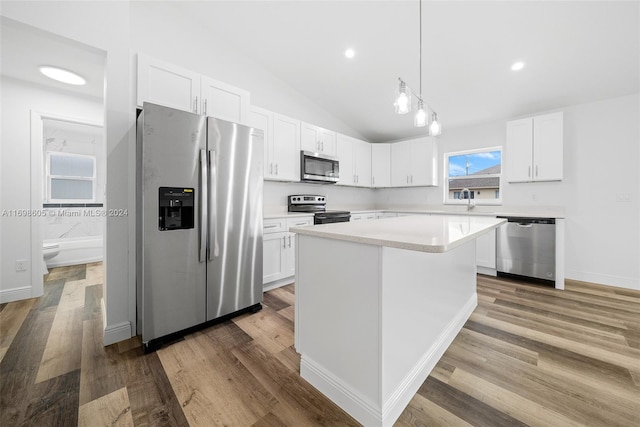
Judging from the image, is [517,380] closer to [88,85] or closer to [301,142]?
[301,142]

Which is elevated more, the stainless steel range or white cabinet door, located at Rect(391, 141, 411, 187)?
white cabinet door, located at Rect(391, 141, 411, 187)

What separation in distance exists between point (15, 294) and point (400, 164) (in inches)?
225

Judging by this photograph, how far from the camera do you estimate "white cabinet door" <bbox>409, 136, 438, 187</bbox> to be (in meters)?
4.54

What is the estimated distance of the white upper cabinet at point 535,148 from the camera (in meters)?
3.39

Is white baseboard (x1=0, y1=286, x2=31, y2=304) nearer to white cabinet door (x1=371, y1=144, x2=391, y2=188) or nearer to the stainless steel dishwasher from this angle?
white cabinet door (x1=371, y1=144, x2=391, y2=188)

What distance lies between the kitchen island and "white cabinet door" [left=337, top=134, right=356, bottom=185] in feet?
9.76

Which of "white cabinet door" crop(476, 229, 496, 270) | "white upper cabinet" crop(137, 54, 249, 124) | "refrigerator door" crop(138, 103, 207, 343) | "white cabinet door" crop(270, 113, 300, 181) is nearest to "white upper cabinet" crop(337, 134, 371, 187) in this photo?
"white cabinet door" crop(270, 113, 300, 181)

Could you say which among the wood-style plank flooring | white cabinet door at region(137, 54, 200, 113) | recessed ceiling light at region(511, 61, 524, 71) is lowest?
the wood-style plank flooring

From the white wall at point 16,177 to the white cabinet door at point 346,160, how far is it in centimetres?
396

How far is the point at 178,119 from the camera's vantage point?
1.94m

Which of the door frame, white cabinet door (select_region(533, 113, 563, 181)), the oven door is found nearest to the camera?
the door frame

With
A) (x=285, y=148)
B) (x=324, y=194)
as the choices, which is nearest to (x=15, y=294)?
(x=285, y=148)

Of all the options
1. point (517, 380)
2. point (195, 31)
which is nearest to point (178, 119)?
point (195, 31)

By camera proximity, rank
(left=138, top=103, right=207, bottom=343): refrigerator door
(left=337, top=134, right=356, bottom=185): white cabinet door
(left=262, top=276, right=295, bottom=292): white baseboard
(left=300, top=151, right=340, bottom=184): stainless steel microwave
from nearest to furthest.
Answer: (left=138, top=103, right=207, bottom=343): refrigerator door, (left=262, top=276, right=295, bottom=292): white baseboard, (left=300, top=151, right=340, bottom=184): stainless steel microwave, (left=337, top=134, right=356, bottom=185): white cabinet door
